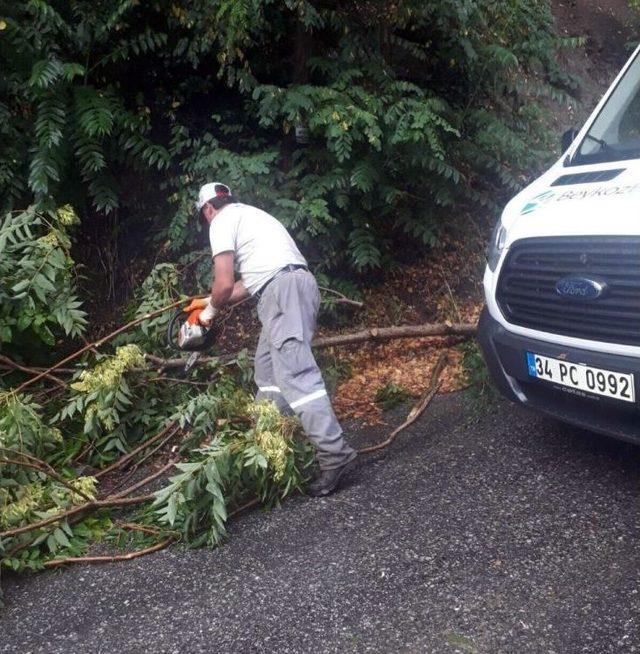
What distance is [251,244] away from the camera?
504cm

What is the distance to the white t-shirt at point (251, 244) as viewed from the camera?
16.4ft

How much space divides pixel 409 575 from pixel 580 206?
1.91m

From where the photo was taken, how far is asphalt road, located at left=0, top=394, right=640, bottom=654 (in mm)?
3369

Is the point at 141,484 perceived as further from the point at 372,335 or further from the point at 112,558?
the point at 372,335

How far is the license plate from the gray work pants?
119cm

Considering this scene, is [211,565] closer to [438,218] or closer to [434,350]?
[434,350]

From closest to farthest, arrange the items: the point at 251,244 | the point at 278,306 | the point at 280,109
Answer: the point at 278,306 < the point at 251,244 < the point at 280,109

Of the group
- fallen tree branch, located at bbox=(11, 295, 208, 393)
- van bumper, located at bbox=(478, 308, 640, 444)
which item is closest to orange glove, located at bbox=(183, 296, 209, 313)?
fallen tree branch, located at bbox=(11, 295, 208, 393)

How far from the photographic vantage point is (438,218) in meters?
7.07

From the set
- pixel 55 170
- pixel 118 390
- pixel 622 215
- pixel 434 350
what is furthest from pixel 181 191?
pixel 622 215

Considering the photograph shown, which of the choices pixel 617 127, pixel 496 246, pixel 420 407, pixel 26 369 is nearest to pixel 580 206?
pixel 496 246

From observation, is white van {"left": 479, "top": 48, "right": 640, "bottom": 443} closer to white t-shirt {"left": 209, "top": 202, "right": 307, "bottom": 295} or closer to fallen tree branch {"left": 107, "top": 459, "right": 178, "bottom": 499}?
white t-shirt {"left": 209, "top": 202, "right": 307, "bottom": 295}

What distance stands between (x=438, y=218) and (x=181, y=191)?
2.16 m

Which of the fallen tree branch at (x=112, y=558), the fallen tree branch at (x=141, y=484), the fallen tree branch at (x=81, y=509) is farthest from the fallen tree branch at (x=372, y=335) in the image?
the fallen tree branch at (x=112, y=558)
